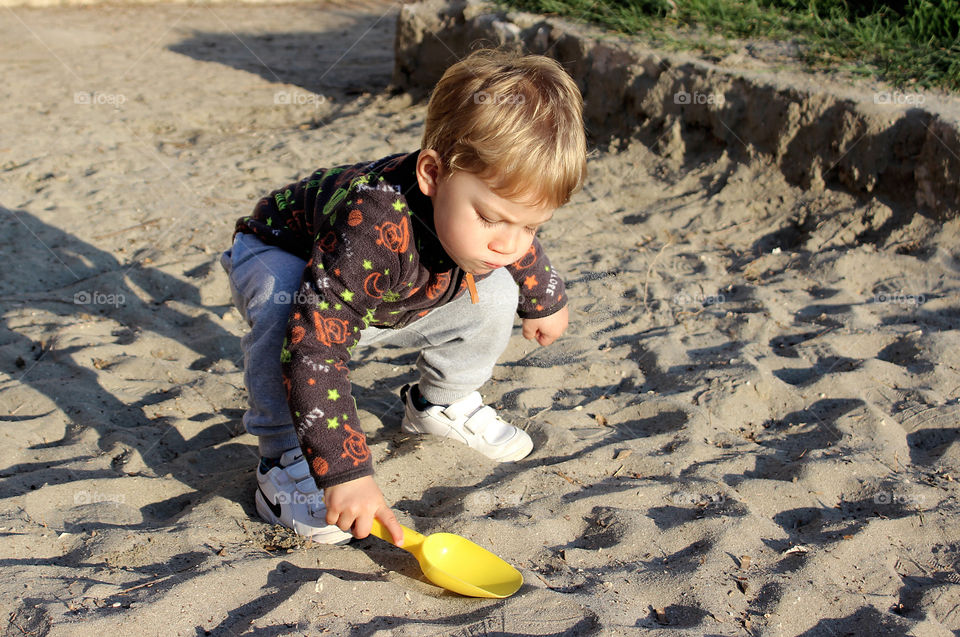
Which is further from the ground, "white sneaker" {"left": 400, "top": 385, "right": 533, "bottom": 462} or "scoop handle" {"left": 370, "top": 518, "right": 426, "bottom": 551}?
"scoop handle" {"left": 370, "top": 518, "right": 426, "bottom": 551}

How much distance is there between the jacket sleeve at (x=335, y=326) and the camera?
5.57ft

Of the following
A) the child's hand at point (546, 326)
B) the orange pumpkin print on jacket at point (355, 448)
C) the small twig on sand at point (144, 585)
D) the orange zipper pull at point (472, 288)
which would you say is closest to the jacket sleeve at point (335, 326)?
the orange pumpkin print on jacket at point (355, 448)

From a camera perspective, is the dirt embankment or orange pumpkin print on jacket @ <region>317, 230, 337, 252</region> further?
Result: the dirt embankment

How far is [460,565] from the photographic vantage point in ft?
5.72

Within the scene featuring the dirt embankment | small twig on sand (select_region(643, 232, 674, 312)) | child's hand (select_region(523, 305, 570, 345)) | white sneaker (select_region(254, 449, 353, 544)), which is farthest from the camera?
the dirt embankment

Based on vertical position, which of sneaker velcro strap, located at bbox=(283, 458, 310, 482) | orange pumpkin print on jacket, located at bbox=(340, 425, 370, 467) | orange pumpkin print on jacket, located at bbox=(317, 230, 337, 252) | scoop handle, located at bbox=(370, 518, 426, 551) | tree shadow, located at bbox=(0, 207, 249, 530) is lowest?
tree shadow, located at bbox=(0, 207, 249, 530)

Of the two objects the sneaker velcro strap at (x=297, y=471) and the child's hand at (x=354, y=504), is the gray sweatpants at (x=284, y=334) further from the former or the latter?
the child's hand at (x=354, y=504)

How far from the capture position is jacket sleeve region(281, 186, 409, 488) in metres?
1.70

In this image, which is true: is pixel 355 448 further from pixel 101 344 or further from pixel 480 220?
pixel 101 344

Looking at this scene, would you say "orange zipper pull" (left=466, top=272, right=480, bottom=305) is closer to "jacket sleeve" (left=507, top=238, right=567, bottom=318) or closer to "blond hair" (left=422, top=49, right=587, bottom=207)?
"jacket sleeve" (left=507, top=238, right=567, bottom=318)

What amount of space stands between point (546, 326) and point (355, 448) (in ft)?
2.79

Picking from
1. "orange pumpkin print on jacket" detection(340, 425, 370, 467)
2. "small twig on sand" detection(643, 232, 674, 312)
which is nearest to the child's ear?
"orange pumpkin print on jacket" detection(340, 425, 370, 467)

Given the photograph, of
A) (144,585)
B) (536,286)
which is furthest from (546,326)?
(144,585)

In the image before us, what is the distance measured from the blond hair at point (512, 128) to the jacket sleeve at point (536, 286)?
538 millimetres
